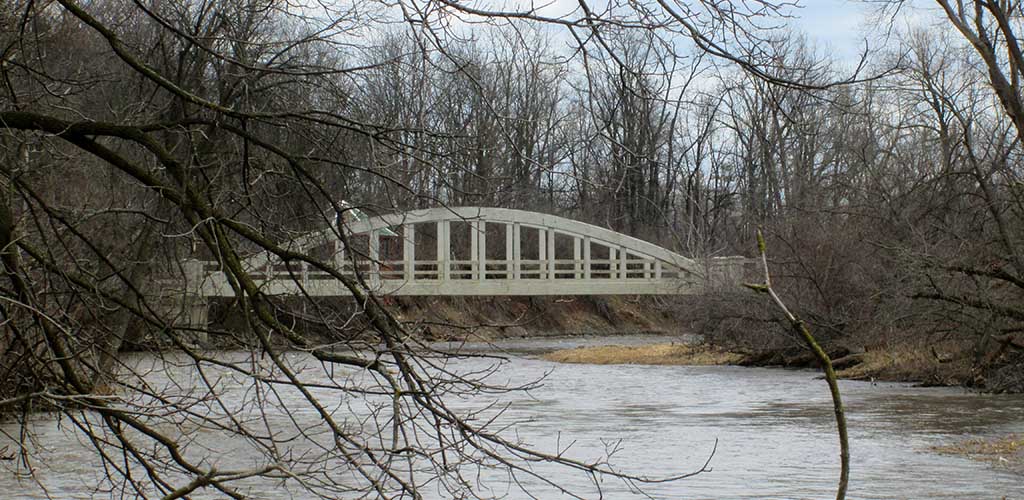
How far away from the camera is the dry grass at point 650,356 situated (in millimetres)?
28391

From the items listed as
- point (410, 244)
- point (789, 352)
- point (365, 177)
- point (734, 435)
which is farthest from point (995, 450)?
point (789, 352)

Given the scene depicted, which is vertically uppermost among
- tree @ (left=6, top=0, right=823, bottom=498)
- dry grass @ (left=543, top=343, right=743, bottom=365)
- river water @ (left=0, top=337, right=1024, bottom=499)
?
tree @ (left=6, top=0, right=823, bottom=498)

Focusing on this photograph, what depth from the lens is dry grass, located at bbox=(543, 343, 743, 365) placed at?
93.1 feet

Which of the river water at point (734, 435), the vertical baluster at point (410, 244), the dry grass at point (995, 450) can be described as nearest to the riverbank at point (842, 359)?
the river water at point (734, 435)

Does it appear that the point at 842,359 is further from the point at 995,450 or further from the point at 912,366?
the point at 995,450

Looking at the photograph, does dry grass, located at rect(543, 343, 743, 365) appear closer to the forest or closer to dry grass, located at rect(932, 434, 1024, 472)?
the forest

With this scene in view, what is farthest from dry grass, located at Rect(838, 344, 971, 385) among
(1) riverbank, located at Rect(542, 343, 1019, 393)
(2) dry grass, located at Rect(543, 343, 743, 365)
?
(2) dry grass, located at Rect(543, 343, 743, 365)

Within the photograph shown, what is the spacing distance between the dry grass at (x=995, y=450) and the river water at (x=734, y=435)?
182 mm

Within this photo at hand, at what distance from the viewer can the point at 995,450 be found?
41.8 feet

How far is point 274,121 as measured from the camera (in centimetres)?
588

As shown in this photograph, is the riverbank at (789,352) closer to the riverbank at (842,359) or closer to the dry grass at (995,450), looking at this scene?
the riverbank at (842,359)

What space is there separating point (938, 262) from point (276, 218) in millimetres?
12785

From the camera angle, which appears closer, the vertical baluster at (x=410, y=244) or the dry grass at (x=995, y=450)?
the vertical baluster at (x=410, y=244)

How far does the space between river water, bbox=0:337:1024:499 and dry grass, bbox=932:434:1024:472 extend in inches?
7.2
